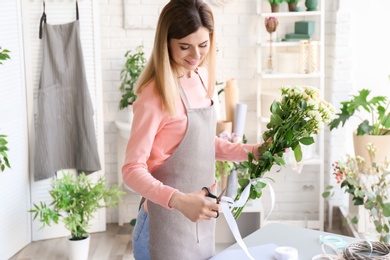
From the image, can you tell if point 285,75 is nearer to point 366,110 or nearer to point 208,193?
point 366,110

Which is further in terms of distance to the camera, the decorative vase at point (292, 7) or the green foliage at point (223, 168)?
the decorative vase at point (292, 7)

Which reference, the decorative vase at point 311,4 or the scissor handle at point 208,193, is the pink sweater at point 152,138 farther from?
the decorative vase at point 311,4

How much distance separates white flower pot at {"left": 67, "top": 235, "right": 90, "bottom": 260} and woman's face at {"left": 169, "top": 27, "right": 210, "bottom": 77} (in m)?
2.61

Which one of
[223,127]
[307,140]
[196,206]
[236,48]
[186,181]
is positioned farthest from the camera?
[236,48]

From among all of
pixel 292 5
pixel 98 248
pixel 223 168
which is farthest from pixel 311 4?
pixel 98 248

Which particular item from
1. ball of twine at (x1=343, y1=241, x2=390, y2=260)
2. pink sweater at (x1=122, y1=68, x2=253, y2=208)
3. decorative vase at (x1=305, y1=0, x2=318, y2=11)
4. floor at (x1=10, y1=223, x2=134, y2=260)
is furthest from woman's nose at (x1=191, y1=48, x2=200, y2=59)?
decorative vase at (x1=305, y1=0, x2=318, y2=11)

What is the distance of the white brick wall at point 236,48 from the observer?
509 centimetres

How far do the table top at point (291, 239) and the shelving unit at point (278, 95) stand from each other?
87.2 inches

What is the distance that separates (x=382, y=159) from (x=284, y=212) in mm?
1118

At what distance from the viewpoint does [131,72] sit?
4.95 metres

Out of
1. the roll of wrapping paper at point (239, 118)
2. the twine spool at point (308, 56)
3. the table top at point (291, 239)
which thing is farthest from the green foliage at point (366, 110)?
the table top at point (291, 239)

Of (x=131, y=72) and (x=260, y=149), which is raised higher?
(x=131, y=72)

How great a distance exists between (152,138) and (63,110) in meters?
2.89

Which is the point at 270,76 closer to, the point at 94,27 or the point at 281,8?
the point at 281,8
